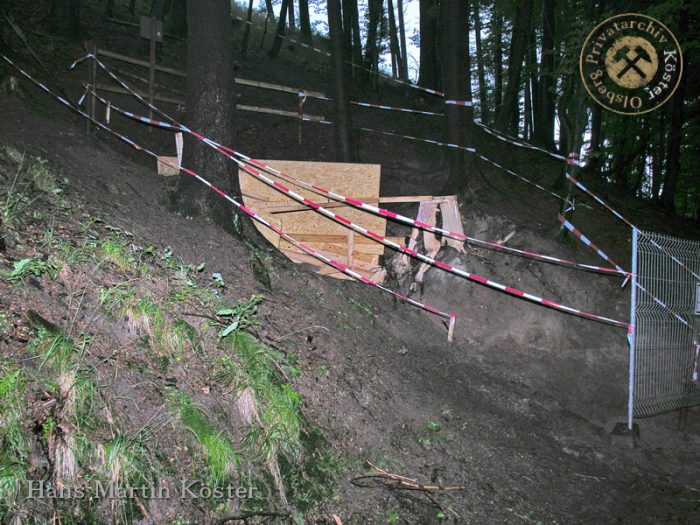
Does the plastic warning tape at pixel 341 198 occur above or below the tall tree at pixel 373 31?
below

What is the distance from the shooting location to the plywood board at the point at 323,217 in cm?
861

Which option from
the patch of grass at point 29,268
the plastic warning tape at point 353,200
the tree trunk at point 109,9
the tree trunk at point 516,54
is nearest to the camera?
the patch of grass at point 29,268

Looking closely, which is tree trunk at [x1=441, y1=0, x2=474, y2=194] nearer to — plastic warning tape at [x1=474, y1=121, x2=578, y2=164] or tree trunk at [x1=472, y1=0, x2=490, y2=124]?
plastic warning tape at [x1=474, y1=121, x2=578, y2=164]

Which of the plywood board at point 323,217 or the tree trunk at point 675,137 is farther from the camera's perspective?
the tree trunk at point 675,137

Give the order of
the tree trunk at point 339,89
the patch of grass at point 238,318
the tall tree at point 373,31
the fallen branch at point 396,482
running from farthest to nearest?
the tall tree at point 373,31, the tree trunk at point 339,89, the patch of grass at point 238,318, the fallen branch at point 396,482

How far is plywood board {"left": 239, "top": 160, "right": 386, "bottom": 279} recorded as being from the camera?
8609 millimetres

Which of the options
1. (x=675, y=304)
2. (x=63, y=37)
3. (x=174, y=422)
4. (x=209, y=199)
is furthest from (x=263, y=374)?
(x=63, y=37)

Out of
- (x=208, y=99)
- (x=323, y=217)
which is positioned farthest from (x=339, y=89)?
(x=208, y=99)

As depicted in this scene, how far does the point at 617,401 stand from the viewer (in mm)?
7547

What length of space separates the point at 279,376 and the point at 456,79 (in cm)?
796

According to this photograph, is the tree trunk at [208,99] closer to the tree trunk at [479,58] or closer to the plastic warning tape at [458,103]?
the plastic warning tape at [458,103]

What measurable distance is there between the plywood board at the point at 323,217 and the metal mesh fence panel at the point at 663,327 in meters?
3.69

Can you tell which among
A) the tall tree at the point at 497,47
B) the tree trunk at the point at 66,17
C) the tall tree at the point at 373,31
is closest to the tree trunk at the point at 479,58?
the tall tree at the point at 497,47

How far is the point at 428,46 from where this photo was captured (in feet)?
61.1
